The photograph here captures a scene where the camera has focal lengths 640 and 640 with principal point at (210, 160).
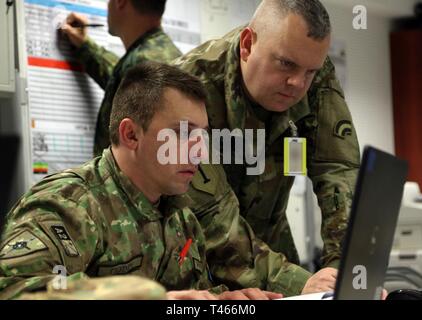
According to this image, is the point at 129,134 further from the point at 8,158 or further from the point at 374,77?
the point at 374,77

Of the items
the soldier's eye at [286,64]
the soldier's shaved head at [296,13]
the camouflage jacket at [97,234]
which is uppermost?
the soldier's shaved head at [296,13]

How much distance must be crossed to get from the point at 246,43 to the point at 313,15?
23cm

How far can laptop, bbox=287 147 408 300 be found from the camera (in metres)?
0.80

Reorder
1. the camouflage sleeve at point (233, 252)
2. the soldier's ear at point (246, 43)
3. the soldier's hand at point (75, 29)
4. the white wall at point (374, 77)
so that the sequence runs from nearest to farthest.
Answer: the camouflage sleeve at point (233, 252)
the soldier's ear at point (246, 43)
the soldier's hand at point (75, 29)
the white wall at point (374, 77)

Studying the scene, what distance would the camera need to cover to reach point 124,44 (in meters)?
2.51

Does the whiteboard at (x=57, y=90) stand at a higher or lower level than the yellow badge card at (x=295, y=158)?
higher

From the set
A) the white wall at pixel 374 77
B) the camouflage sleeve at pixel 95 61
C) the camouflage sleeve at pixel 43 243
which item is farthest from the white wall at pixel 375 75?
the camouflage sleeve at pixel 43 243

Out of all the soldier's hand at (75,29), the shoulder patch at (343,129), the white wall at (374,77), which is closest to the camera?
the shoulder patch at (343,129)

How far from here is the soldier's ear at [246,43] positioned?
1.83 meters

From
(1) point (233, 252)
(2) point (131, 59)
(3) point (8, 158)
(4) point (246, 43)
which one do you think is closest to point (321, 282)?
(1) point (233, 252)

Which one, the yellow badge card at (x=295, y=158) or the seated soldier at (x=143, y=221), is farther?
the yellow badge card at (x=295, y=158)

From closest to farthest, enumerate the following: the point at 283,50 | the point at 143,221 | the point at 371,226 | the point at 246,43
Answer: the point at 371,226 → the point at 143,221 → the point at 283,50 → the point at 246,43

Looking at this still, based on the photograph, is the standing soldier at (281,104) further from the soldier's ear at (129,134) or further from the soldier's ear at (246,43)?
the soldier's ear at (129,134)

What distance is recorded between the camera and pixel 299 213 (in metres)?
3.89
